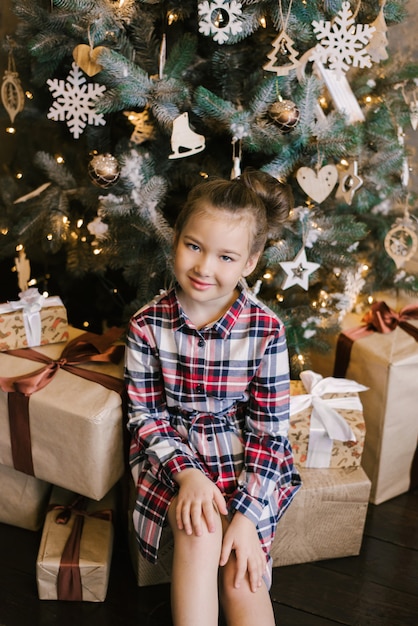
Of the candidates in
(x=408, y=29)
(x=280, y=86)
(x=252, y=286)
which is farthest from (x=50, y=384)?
(x=408, y=29)

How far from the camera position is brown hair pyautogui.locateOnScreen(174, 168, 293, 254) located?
1309 millimetres

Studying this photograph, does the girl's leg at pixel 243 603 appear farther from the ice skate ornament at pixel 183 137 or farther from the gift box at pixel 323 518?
the ice skate ornament at pixel 183 137

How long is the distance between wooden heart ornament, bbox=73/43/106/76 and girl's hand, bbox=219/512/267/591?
1076 millimetres

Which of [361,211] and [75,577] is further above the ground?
[361,211]

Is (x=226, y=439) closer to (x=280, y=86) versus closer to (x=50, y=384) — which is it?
(x=50, y=384)

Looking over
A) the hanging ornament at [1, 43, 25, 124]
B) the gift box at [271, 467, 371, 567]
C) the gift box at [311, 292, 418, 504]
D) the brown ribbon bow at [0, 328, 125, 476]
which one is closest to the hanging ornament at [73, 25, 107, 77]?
the hanging ornament at [1, 43, 25, 124]

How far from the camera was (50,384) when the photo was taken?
153cm

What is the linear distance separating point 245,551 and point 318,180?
94 cm

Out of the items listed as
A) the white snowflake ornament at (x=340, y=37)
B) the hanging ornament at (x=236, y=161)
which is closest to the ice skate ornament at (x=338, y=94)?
the white snowflake ornament at (x=340, y=37)

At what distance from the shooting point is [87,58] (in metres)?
1.52

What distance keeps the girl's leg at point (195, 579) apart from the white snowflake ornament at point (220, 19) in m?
1.08

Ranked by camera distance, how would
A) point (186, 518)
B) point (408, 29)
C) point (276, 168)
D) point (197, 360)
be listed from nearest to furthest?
point (186, 518) → point (197, 360) → point (276, 168) → point (408, 29)

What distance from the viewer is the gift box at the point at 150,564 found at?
150 cm

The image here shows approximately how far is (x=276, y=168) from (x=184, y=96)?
30cm
